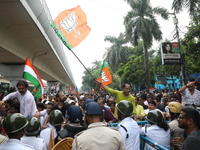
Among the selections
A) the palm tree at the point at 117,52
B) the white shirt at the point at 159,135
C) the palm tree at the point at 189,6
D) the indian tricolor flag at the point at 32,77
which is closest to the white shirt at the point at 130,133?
the white shirt at the point at 159,135

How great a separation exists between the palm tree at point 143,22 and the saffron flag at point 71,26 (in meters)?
19.3

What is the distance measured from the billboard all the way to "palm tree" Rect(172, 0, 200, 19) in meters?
2.78

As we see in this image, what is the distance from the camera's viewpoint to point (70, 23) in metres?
5.54

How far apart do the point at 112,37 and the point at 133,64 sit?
46.7ft

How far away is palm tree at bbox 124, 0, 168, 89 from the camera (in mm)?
24031

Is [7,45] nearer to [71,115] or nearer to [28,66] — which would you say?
[28,66]

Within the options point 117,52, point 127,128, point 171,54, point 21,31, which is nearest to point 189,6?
point 171,54

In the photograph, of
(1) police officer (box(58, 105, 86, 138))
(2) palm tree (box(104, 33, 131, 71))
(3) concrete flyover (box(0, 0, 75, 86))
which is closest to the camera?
(1) police officer (box(58, 105, 86, 138))

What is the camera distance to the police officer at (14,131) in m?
1.83

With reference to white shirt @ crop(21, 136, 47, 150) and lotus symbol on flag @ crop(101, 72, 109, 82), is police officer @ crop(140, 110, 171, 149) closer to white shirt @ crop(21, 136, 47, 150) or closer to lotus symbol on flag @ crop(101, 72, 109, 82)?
white shirt @ crop(21, 136, 47, 150)

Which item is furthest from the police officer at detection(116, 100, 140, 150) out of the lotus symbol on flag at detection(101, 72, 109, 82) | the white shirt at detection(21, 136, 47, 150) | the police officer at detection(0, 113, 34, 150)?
the lotus symbol on flag at detection(101, 72, 109, 82)

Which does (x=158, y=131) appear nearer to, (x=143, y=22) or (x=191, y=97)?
(x=191, y=97)

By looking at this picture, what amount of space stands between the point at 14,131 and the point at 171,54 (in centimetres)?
1542

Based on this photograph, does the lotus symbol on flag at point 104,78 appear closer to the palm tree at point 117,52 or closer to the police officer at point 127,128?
the police officer at point 127,128
